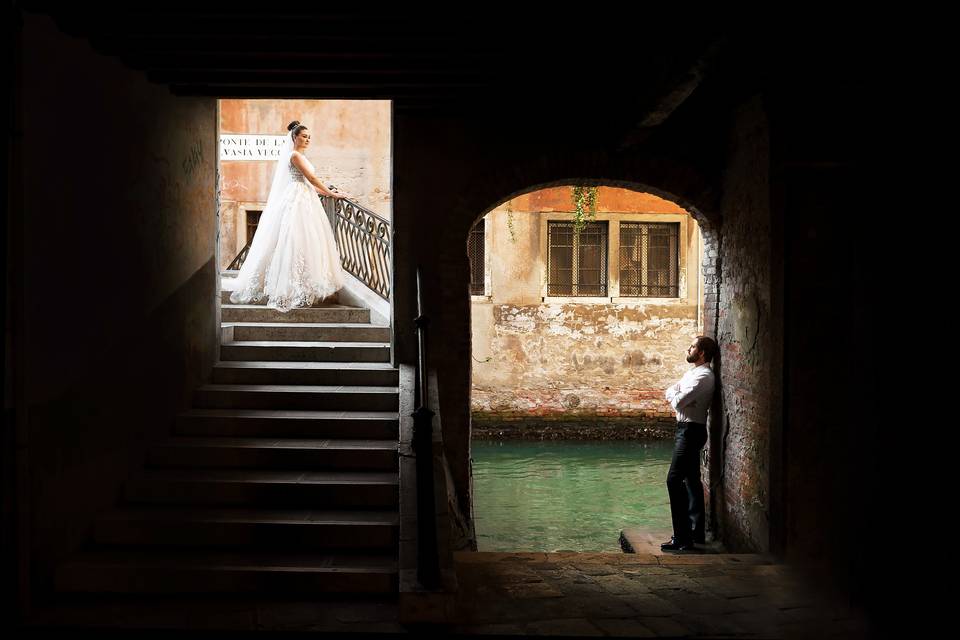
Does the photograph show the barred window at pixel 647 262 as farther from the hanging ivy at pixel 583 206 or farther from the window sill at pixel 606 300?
the hanging ivy at pixel 583 206

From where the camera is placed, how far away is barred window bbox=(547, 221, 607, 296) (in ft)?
48.9

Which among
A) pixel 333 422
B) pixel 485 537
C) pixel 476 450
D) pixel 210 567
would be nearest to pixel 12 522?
pixel 210 567

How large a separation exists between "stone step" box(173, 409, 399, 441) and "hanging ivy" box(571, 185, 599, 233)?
843cm

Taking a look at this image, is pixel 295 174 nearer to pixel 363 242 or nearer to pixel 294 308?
pixel 363 242

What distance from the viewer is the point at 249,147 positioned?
12344 millimetres

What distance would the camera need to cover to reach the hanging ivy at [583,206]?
13.9 metres

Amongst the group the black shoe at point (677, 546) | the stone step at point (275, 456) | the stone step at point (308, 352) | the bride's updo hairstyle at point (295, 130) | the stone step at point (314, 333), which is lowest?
the black shoe at point (677, 546)

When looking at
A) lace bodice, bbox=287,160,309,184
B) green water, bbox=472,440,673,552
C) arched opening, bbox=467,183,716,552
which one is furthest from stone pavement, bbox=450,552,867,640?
arched opening, bbox=467,183,716,552

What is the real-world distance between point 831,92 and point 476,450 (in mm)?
8786

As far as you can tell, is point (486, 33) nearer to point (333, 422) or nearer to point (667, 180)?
point (667, 180)

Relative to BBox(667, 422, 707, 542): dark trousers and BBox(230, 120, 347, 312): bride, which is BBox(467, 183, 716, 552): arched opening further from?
BBox(667, 422, 707, 542): dark trousers

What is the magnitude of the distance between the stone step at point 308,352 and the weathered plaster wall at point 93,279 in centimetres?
62

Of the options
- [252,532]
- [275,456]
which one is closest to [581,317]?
[275,456]

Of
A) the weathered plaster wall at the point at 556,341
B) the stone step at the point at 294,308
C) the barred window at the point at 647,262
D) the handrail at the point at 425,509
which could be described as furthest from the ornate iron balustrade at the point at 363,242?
the barred window at the point at 647,262
